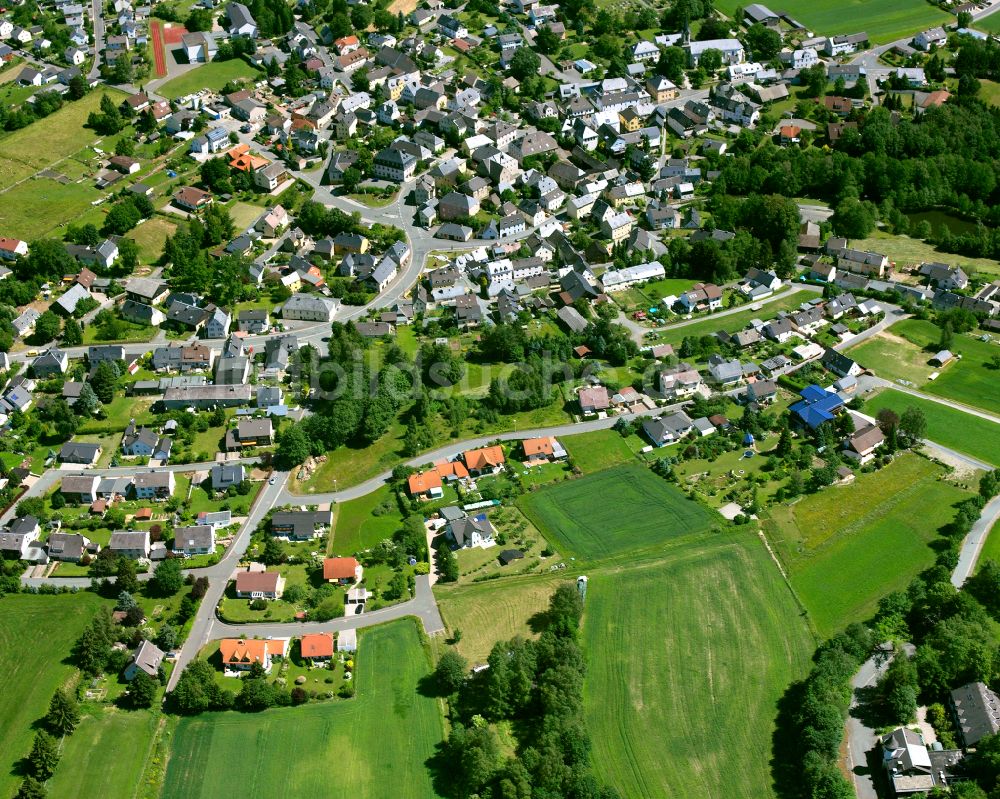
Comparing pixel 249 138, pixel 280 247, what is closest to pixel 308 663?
pixel 280 247

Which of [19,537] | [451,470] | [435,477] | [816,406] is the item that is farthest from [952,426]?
[19,537]

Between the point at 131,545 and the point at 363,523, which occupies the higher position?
the point at 131,545

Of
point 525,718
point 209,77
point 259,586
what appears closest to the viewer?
point 525,718

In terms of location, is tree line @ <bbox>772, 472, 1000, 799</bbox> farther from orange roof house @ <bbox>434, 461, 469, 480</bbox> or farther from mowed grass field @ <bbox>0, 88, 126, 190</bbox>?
mowed grass field @ <bbox>0, 88, 126, 190</bbox>

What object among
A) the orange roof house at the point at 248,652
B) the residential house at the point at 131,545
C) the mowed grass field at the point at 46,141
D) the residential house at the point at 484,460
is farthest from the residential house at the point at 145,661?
the mowed grass field at the point at 46,141

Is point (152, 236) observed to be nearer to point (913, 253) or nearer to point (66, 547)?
point (66, 547)

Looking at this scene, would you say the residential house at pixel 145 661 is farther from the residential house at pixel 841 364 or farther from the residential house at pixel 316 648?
the residential house at pixel 841 364
